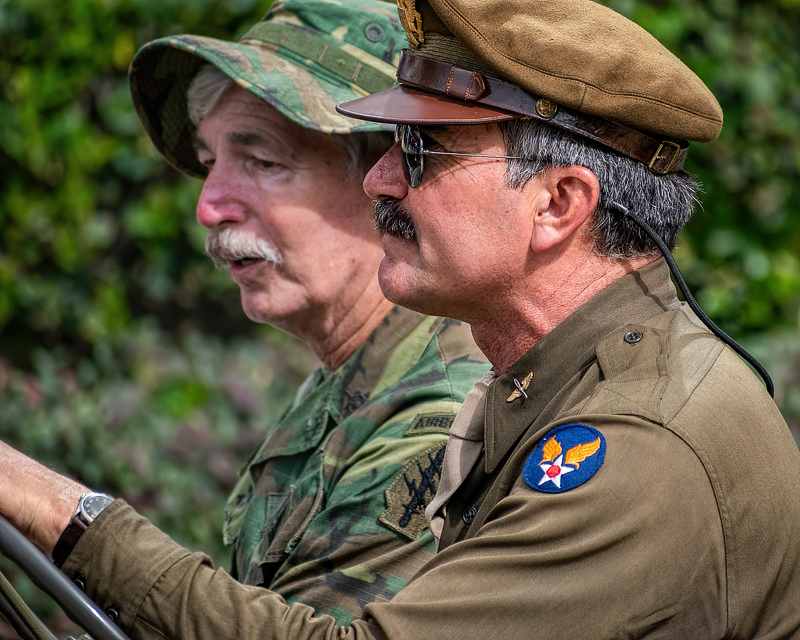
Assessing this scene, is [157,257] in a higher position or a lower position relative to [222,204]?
lower

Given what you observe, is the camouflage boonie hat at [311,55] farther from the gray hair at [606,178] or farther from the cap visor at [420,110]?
the gray hair at [606,178]

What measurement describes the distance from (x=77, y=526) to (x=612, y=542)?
2.75 ft

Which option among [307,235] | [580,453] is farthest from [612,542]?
[307,235]

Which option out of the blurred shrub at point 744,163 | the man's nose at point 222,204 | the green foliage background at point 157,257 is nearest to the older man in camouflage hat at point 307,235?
the man's nose at point 222,204

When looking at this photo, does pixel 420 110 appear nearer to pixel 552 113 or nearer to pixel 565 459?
pixel 552 113

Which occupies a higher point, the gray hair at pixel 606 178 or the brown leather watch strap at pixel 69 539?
the gray hair at pixel 606 178

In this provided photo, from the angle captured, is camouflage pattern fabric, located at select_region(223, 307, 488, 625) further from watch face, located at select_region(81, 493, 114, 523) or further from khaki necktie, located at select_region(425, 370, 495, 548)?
watch face, located at select_region(81, 493, 114, 523)

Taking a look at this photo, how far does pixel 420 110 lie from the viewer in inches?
70.5

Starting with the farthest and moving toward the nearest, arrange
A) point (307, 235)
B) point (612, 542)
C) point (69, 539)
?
point (307, 235)
point (69, 539)
point (612, 542)

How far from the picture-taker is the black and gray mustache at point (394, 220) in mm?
1886

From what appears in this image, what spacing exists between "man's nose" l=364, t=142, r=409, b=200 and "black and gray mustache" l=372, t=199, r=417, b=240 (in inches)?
0.7

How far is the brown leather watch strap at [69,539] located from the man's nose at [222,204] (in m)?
1.34

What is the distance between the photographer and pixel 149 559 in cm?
154

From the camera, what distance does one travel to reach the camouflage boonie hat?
260cm
